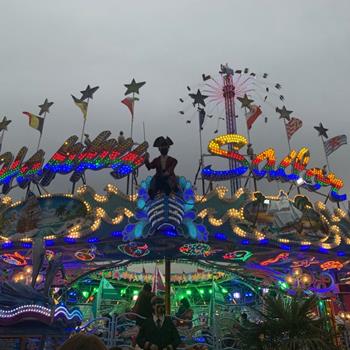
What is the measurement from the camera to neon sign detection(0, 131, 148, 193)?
616 inches

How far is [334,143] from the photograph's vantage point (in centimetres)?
2094

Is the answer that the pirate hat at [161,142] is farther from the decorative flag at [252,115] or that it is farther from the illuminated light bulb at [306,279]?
the illuminated light bulb at [306,279]

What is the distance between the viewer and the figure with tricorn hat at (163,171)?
13.3 meters

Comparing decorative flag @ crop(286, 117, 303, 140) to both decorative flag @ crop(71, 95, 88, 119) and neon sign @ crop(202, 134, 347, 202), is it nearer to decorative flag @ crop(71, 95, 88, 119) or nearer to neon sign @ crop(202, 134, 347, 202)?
neon sign @ crop(202, 134, 347, 202)

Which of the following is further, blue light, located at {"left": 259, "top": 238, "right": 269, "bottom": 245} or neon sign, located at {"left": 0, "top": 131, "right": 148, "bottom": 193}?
neon sign, located at {"left": 0, "top": 131, "right": 148, "bottom": 193}

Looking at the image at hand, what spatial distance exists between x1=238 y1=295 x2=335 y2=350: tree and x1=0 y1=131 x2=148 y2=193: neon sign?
851cm

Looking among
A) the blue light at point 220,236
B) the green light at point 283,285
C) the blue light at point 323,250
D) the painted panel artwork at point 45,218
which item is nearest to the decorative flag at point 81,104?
the painted panel artwork at point 45,218

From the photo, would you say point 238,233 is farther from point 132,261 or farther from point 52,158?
point 52,158

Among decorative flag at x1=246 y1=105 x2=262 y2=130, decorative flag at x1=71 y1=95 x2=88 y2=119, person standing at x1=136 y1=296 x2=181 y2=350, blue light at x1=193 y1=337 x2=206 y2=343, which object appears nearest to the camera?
person standing at x1=136 y1=296 x2=181 y2=350

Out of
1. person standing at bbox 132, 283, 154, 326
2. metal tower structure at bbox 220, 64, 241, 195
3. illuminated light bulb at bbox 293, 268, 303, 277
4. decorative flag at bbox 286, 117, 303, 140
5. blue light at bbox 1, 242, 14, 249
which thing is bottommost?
person standing at bbox 132, 283, 154, 326

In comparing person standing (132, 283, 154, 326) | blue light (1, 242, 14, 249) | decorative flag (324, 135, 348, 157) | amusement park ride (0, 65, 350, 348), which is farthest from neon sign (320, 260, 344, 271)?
blue light (1, 242, 14, 249)

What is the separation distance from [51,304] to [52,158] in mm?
6999

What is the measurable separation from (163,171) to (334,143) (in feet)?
38.1

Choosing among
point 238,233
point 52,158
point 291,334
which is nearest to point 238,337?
point 291,334
